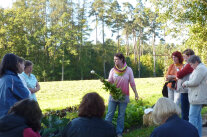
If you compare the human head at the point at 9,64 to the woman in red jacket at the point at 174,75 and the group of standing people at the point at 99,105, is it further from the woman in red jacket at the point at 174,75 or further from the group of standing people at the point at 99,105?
the woman in red jacket at the point at 174,75

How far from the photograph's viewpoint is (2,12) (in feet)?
139

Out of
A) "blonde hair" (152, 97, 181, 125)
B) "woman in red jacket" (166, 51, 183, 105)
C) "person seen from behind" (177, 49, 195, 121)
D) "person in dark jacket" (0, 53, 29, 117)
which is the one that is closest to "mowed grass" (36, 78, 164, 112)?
"woman in red jacket" (166, 51, 183, 105)

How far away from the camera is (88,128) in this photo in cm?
260

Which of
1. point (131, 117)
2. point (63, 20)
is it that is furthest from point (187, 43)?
point (63, 20)

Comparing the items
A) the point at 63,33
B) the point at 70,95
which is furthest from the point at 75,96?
the point at 63,33

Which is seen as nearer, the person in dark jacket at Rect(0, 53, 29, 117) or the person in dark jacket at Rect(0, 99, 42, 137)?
the person in dark jacket at Rect(0, 99, 42, 137)

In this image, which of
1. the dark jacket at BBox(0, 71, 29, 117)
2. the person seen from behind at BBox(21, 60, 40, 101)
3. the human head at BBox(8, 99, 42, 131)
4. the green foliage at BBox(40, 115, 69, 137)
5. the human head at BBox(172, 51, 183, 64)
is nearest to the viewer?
the human head at BBox(8, 99, 42, 131)

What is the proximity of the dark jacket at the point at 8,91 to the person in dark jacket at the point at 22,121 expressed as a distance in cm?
102

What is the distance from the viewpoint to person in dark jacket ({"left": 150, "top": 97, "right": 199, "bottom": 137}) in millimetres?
2428

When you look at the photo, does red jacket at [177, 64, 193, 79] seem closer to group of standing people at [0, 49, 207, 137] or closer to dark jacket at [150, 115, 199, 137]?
group of standing people at [0, 49, 207, 137]

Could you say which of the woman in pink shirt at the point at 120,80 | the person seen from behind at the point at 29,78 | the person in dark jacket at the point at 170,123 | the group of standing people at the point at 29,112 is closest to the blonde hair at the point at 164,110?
the person in dark jacket at the point at 170,123

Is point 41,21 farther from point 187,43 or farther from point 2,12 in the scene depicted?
point 187,43

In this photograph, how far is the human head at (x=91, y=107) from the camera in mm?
2652

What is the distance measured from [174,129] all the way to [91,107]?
0.90 m
